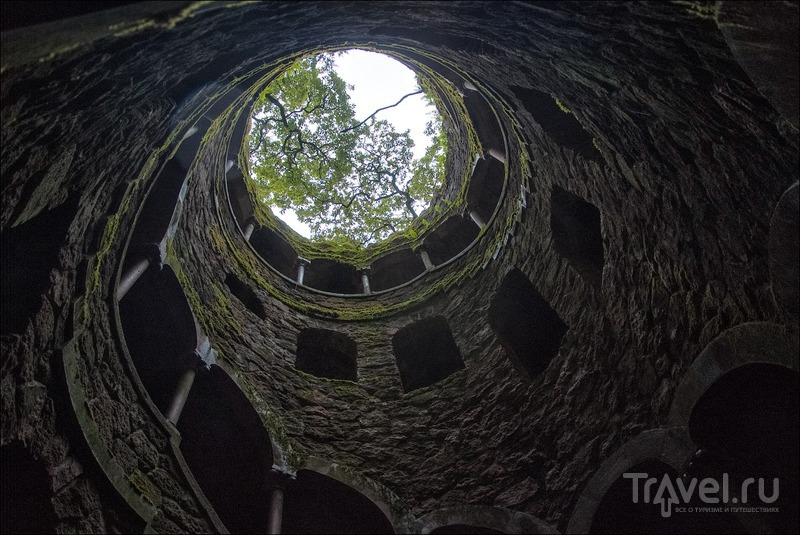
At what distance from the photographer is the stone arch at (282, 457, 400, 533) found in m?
5.54

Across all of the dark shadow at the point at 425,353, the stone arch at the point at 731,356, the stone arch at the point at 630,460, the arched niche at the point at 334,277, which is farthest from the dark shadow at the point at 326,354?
the stone arch at the point at 731,356

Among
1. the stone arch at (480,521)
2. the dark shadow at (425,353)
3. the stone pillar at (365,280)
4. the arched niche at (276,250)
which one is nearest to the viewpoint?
the stone arch at (480,521)

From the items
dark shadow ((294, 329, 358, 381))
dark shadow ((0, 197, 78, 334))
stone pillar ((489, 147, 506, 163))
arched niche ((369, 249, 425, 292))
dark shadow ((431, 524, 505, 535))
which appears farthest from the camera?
arched niche ((369, 249, 425, 292))

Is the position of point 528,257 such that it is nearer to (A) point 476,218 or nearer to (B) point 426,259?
(A) point 476,218

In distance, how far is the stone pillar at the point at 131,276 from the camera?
5230mm

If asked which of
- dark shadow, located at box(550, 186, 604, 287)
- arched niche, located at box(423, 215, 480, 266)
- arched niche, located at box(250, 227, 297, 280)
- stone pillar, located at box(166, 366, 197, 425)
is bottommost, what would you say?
stone pillar, located at box(166, 366, 197, 425)

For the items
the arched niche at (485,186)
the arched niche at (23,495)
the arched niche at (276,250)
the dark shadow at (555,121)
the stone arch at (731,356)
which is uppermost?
the arched niche at (485,186)

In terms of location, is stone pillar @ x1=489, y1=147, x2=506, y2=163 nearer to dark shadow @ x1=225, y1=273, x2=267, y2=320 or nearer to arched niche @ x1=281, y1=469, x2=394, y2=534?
dark shadow @ x1=225, y1=273, x2=267, y2=320

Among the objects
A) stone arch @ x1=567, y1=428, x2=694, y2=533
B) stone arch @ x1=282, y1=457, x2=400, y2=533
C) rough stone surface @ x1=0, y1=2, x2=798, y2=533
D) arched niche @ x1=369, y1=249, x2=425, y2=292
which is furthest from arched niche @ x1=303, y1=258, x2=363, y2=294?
stone arch @ x1=567, y1=428, x2=694, y2=533

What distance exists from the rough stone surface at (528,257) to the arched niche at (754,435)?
1.39ft

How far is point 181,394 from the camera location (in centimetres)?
566

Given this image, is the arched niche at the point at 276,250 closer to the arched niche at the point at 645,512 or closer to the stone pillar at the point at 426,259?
the stone pillar at the point at 426,259

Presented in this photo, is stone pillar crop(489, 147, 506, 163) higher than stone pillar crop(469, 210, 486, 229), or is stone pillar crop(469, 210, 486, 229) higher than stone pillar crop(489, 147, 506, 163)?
stone pillar crop(489, 147, 506, 163)

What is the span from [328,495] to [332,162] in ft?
34.1
